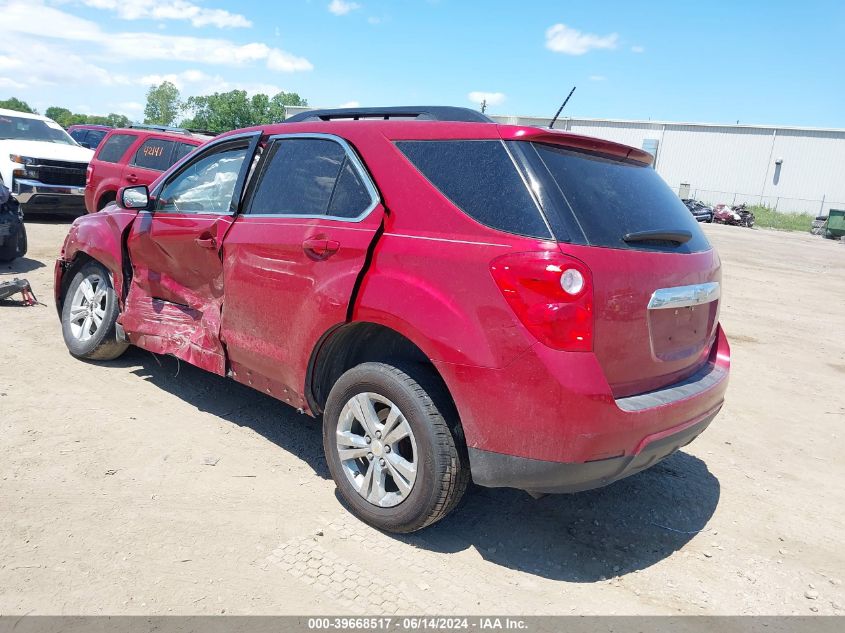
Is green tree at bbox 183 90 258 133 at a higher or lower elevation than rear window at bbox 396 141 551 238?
higher

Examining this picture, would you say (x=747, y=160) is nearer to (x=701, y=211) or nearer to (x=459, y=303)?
(x=701, y=211)

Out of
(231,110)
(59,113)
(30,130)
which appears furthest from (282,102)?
(30,130)

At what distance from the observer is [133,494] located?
3.37 meters

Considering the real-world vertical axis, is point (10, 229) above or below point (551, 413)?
below

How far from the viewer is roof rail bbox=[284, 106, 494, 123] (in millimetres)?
3395

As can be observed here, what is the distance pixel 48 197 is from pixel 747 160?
52637mm

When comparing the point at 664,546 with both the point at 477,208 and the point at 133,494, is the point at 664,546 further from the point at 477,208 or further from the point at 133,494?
the point at 133,494

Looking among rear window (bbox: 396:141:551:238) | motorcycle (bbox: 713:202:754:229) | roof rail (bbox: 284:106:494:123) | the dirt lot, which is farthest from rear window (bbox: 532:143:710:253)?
motorcycle (bbox: 713:202:754:229)

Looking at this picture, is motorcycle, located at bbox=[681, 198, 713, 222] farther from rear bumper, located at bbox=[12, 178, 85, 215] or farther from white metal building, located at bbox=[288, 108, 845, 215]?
rear bumper, located at bbox=[12, 178, 85, 215]

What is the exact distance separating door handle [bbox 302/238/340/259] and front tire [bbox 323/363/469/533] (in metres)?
0.60

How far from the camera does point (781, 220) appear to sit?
1784 inches

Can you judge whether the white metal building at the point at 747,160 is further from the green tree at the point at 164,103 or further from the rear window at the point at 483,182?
the green tree at the point at 164,103

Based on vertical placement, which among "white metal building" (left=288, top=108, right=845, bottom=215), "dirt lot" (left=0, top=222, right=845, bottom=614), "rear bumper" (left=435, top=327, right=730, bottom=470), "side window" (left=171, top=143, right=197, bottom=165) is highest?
"white metal building" (left=288, top=108, right=845, bottom=215)

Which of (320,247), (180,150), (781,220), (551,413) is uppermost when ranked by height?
(180,150)
